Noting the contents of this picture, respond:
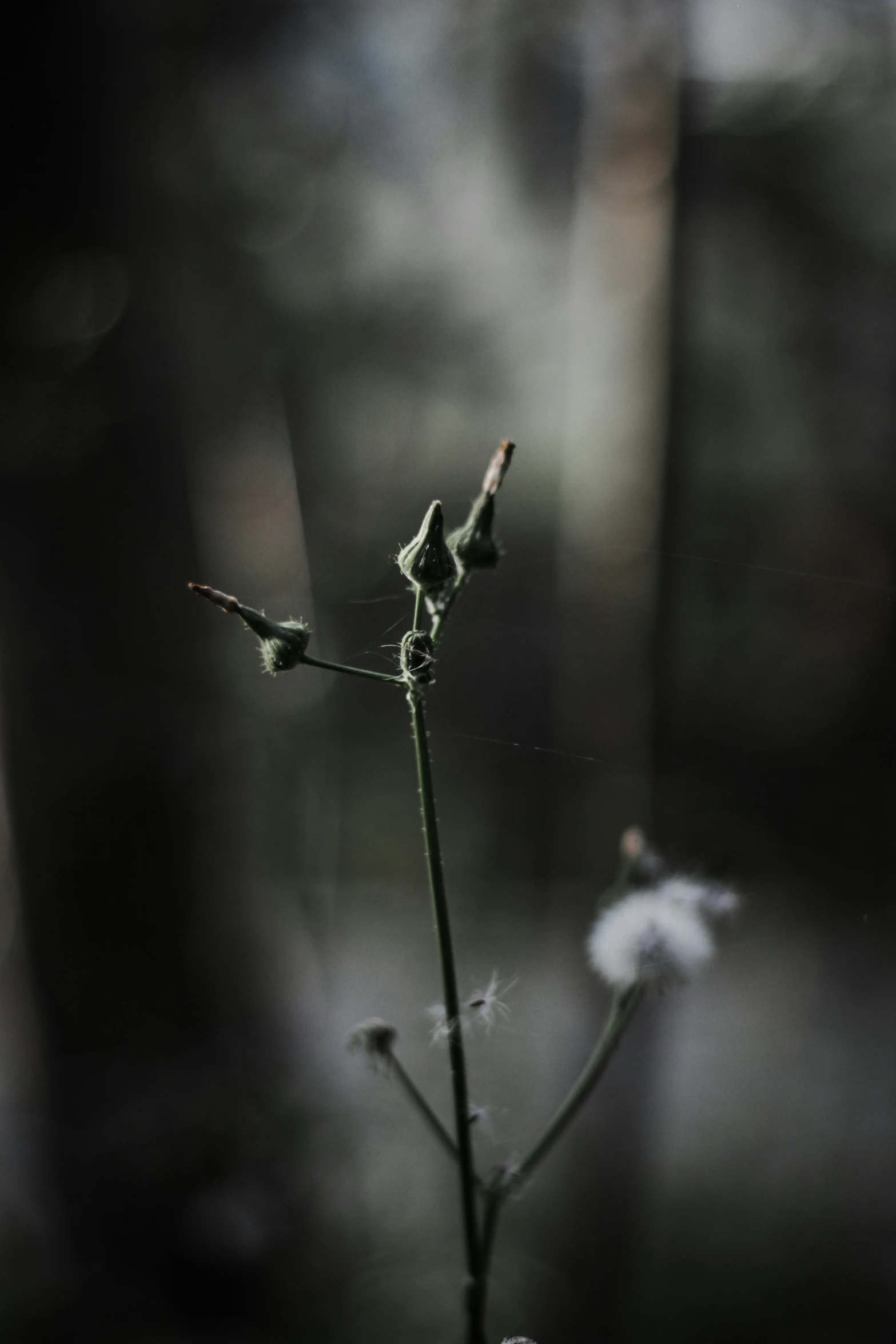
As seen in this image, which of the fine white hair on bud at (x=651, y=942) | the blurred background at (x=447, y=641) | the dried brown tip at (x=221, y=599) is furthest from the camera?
the blurred background at (x=447, y=641)

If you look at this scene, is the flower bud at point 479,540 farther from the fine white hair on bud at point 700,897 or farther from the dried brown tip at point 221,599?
the fine white hair on bud at point 700,897

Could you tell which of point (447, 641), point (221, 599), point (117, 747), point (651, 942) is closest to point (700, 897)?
point (651, 942)

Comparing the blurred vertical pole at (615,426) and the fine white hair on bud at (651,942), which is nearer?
the fine white hair on bud at (651,942)

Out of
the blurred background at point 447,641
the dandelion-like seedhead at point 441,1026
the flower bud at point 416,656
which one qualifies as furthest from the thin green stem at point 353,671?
the blurred background at point 447,641

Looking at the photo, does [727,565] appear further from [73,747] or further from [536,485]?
[73,747]

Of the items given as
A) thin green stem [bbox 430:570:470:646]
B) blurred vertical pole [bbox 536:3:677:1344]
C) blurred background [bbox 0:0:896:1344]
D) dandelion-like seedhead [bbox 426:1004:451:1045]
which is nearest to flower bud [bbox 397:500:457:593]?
thin green stem [bbox 430:570:470:646]

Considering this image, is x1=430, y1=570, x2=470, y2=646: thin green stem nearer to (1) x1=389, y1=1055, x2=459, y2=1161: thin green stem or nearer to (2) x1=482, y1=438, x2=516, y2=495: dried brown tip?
(2) x1=482, y1=438, x2=516, y2=495: dried brown tip

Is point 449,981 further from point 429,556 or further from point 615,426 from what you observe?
point 615,426

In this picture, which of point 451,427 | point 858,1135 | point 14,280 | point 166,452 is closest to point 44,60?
point 14,280
